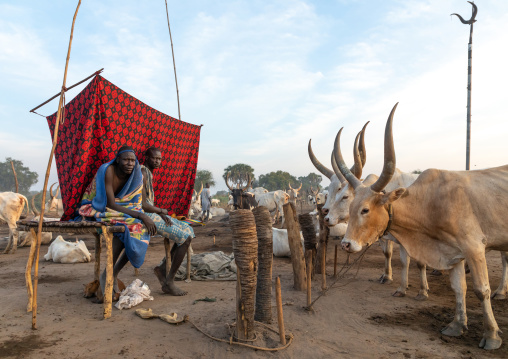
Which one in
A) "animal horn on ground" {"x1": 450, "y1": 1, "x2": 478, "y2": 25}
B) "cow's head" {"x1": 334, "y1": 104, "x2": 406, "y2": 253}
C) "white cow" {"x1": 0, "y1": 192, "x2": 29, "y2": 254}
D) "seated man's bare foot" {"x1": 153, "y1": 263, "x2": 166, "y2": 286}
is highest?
"animal horn on ground" {"x1": 450, "y1": 1, "x2": 478, "y2": 25}

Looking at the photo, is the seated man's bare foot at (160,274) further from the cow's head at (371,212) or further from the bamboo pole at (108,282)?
the cow's head at (371,212)

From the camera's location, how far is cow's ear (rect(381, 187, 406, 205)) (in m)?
3.47

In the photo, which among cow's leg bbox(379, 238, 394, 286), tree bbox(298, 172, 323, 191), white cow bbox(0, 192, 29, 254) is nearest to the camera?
cow's leg bbox(379, 238, 394, 286)

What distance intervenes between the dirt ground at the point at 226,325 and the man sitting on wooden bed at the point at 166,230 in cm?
21

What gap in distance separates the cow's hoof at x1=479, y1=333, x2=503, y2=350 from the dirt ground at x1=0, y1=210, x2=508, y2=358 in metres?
0.05

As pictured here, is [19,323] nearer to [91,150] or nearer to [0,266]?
[91,150]

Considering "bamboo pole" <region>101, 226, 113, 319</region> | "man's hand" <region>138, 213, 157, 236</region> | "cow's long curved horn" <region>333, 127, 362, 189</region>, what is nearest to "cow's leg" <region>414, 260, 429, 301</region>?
"cow's long curved horn" <region>333, 127, 362, 189</region>

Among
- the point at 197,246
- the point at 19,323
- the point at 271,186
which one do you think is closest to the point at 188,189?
the point at 19,323

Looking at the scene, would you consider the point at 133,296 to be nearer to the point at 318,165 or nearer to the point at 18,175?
the point at 318,165

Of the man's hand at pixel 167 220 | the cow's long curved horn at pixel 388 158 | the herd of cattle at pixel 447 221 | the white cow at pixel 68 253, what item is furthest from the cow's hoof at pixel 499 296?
the white cow at pixel 68 253

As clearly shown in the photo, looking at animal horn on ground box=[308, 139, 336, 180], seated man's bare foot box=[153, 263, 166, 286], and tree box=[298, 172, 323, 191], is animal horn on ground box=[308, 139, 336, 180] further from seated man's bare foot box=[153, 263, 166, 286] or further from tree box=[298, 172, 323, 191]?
tree box=[298, 172, 323, 191]

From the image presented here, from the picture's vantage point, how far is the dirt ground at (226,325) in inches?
115

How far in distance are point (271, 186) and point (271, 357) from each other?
182 feet

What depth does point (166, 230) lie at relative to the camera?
447 cm
